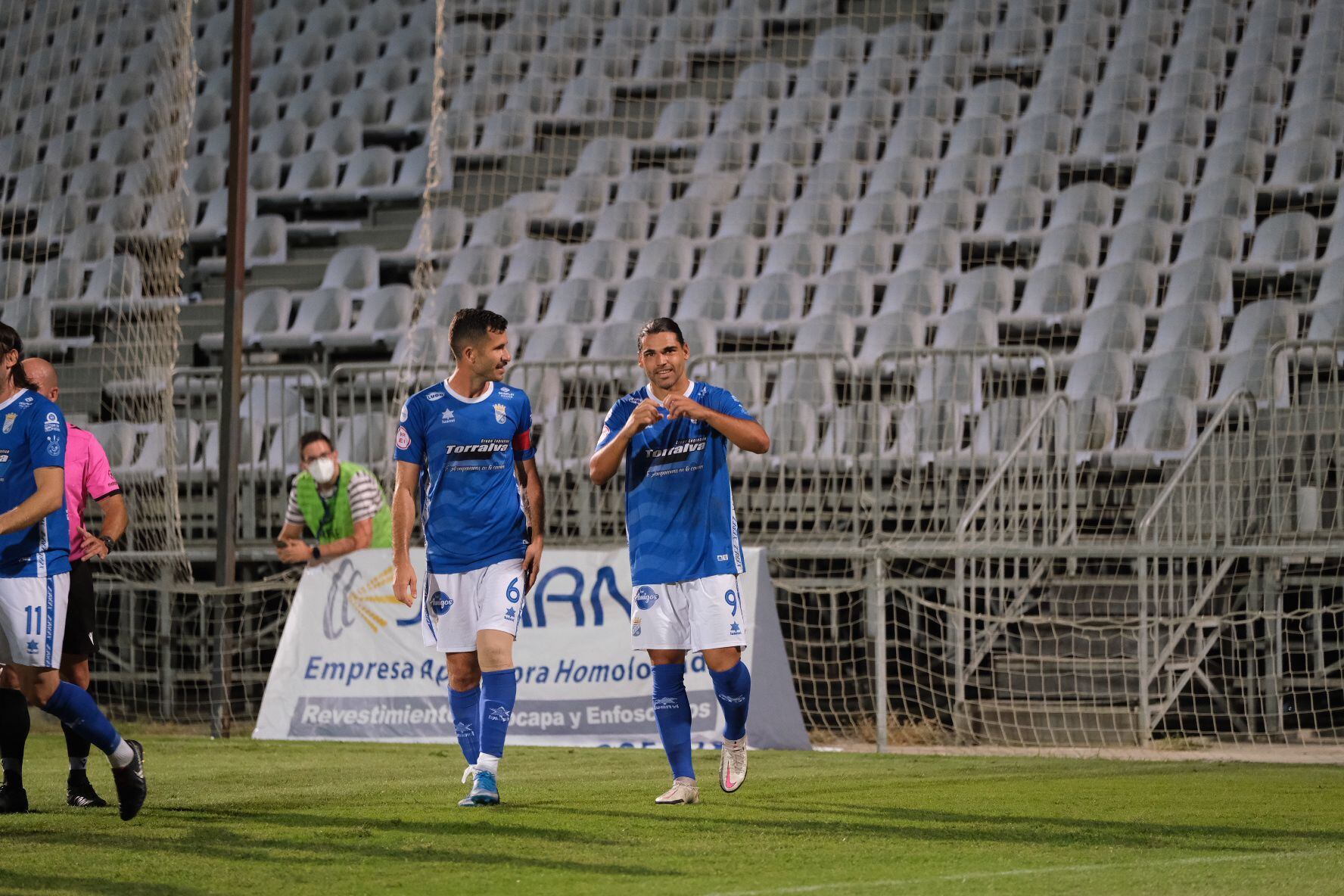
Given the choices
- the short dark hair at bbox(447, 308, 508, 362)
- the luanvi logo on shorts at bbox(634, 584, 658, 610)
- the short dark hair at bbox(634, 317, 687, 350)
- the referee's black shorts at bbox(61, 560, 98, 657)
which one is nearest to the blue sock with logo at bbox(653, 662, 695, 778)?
the luanvi logo on shorts at bbox(634, 584, 658, 610)

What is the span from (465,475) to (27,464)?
1518 millimetres

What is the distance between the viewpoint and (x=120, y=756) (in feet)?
17.6

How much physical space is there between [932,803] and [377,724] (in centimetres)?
455

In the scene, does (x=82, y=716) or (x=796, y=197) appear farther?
(x=796, y=197)

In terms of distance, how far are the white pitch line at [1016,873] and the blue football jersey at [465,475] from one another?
2.31m

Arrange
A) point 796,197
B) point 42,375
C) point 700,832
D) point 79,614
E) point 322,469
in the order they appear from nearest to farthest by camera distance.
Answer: point 700,832
point 42,375
point 79,614
point 322,469
point 796,197

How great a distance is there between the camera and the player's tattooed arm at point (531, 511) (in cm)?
603

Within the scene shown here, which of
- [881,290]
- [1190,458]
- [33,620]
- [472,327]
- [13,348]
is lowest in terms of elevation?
[33,620]

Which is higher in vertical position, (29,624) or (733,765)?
(29,624)

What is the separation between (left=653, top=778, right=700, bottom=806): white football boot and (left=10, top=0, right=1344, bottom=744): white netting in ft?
10.8

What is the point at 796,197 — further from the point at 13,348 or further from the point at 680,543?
the point at 13,348

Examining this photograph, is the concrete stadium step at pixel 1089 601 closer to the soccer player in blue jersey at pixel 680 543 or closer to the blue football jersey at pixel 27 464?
the soccer player in blue jersey at pixel 680 543

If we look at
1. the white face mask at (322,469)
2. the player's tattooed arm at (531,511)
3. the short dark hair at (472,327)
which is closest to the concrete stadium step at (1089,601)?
the white face mask at (322,469)

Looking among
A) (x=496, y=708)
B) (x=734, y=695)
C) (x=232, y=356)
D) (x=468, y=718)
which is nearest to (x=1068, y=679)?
(x=734, y=695)
